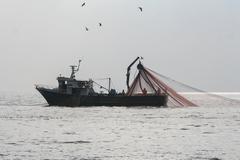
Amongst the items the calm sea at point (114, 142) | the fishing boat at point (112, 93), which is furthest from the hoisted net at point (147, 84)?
the calm sea at point (114, 142)

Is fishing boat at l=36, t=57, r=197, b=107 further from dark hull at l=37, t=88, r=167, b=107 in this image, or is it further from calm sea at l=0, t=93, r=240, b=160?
calm sea at l=0, t=93, r=240, b=160

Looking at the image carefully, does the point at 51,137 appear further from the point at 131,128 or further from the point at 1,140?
the point at 131,128

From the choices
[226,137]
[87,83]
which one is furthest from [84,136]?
[87,83]

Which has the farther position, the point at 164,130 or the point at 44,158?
the point at 164,130

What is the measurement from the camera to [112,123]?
7531cm

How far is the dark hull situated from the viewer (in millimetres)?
107375

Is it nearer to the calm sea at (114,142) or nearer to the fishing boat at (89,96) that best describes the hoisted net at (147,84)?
the fishing boat at (89,96)

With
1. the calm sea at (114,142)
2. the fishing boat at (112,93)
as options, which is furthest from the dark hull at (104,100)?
the calm sea at (114,142)

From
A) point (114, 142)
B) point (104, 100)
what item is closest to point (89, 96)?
point (104, 100)

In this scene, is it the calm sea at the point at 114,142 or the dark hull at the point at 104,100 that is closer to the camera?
the calm sea at the point at 114,142

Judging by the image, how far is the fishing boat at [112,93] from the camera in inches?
4124

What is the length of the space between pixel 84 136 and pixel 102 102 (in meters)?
53.4

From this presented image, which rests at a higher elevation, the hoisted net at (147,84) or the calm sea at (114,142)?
the hoisted net at (147,84)

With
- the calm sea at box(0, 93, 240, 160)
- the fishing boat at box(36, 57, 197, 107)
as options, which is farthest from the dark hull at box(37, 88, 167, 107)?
the calm sea at box(0, 93, 240, 160)
